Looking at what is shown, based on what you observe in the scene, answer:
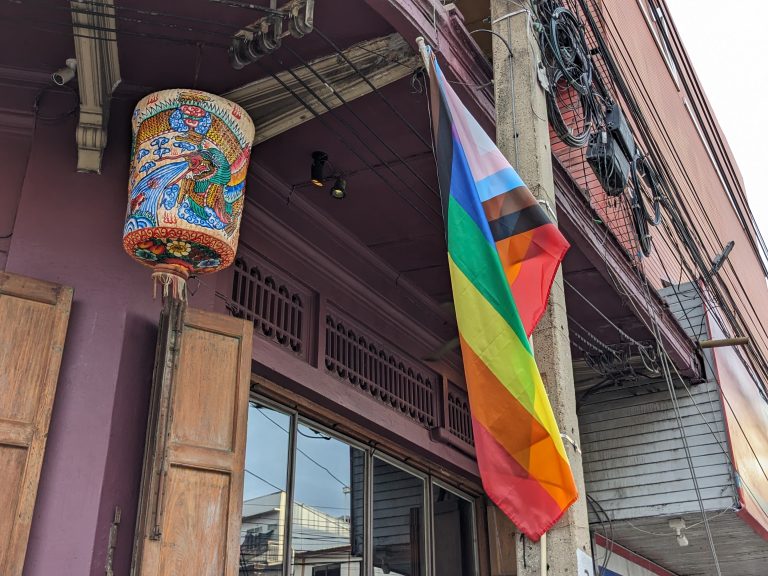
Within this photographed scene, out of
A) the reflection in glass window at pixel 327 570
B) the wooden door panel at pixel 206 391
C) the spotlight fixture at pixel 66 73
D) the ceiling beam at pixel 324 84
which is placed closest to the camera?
the wooden door panel at pixel 206 391

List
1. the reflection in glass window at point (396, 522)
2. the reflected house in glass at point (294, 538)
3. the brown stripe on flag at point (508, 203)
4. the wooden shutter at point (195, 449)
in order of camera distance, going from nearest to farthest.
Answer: the brown stripe on flag at point (508, 203) < the wooden shutter at point (195, 449) < the reflected house in glass at point (294, 538) < the reflection in glass window at point (396, 522)

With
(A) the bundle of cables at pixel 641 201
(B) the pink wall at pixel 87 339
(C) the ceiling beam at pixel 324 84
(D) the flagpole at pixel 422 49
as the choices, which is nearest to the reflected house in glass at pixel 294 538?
(B) the pink wall at pixel 87 339

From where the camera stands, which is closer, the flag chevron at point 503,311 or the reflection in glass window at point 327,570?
the flag chevron at point 503,311

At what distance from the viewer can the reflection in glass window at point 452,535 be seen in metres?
7.84

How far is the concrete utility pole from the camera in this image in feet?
11.2

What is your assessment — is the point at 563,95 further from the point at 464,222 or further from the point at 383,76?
the point at 464,222

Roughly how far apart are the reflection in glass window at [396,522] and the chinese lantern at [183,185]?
3398 millimetres

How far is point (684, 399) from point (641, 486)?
3.81ft

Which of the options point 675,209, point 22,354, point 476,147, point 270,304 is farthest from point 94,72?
point 675,209

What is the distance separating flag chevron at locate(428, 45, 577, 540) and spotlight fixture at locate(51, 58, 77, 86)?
2.29m

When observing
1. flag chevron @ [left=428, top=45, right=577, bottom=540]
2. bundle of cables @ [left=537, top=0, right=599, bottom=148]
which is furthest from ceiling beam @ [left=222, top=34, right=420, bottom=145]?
bundle of cables @ [left=537, top=0, right=599, bottom=148]

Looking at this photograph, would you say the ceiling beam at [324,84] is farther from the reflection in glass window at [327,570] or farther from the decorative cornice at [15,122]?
the reflection in glass window at [327,570]

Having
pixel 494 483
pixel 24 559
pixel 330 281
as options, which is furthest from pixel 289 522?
pixel 494 483

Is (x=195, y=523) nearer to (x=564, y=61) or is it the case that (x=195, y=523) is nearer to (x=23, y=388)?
(x=23, y=388)
